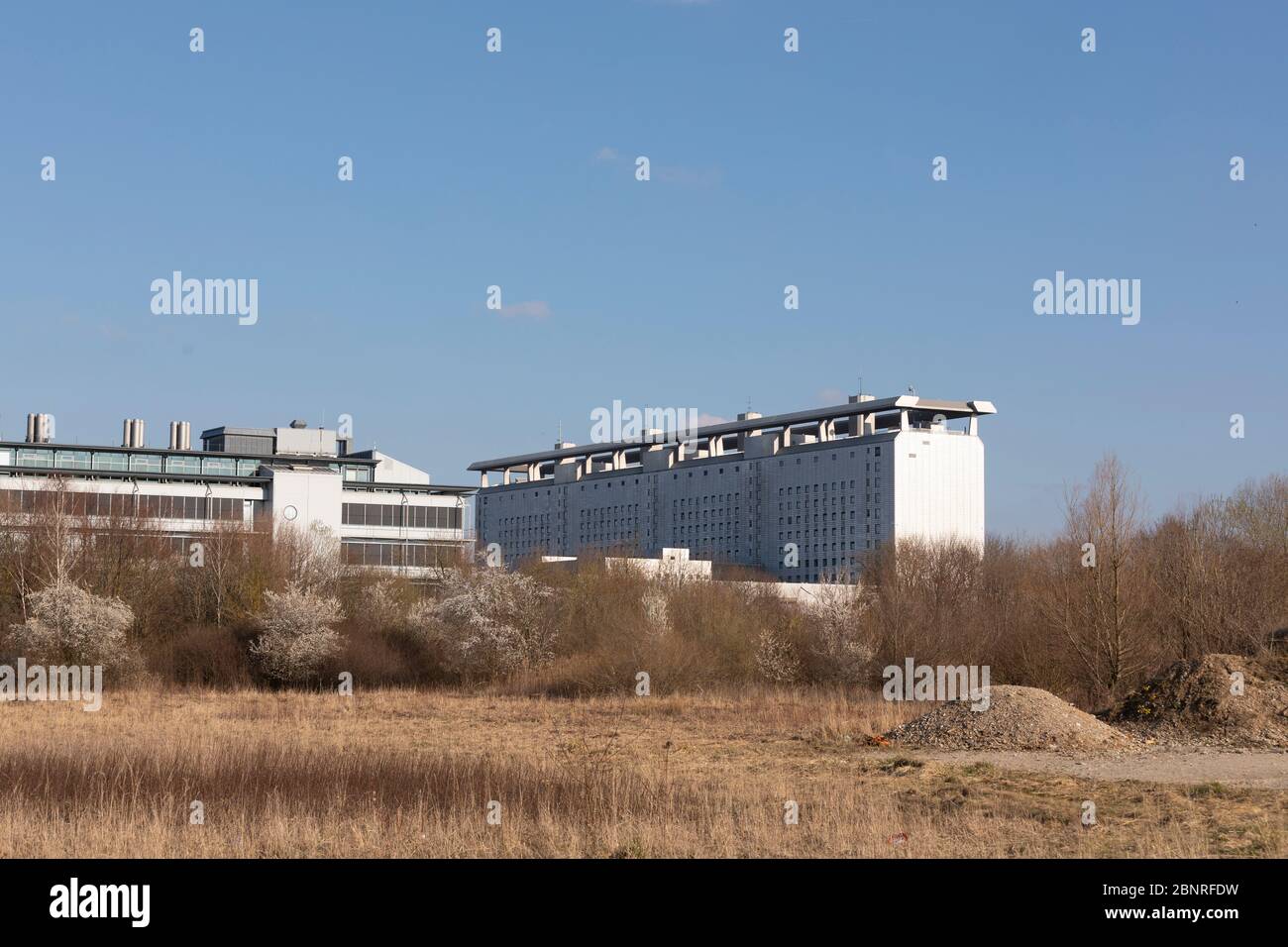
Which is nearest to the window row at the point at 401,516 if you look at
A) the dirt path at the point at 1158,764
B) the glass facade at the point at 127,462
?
the glass facade at the point at 127,462

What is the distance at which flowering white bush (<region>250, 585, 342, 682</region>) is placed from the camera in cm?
6269

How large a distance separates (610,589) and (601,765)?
131ft

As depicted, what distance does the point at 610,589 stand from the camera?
68625mm

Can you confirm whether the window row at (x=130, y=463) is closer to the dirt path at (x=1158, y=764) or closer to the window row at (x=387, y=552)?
the window row at (x=387, y=552)

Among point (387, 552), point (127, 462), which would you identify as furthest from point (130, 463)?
point (387, 552)

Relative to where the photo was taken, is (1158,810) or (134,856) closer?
(134,856)

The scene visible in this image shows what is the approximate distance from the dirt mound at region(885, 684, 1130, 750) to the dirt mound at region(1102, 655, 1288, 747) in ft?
5.84

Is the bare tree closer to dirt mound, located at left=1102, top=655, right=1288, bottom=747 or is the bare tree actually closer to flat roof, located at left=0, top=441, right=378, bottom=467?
dirt mound, located at left=1102, top=655, right=1288, bottom=747

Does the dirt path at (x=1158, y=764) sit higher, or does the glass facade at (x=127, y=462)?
the glass facade at (x=127, y=462)

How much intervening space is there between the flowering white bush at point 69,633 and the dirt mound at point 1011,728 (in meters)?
37.6

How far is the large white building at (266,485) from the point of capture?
108 metres

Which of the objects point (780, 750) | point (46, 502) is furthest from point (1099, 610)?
point (46, 502)

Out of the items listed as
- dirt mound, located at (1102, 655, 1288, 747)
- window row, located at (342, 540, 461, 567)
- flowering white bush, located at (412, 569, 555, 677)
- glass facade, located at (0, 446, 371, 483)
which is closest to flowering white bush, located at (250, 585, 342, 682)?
flowering white bush, located at (412, 569, 555, 677)
